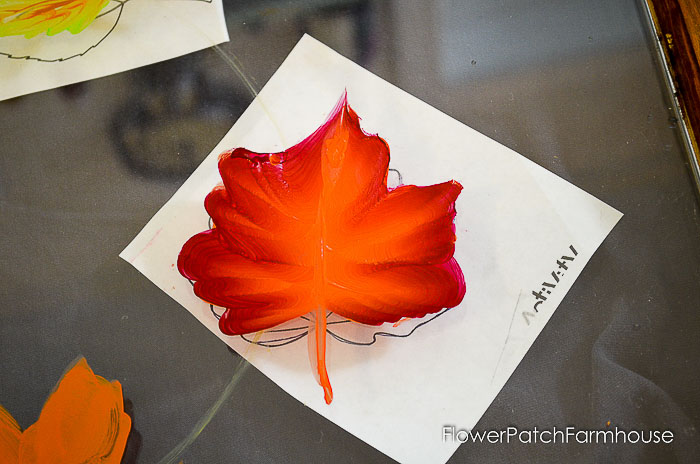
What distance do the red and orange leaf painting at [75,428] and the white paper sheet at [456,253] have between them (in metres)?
0.08

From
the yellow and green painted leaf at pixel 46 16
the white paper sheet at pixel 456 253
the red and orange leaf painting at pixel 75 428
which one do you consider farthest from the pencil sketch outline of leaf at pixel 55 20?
the red and orange leaf painting at pixel 75 428

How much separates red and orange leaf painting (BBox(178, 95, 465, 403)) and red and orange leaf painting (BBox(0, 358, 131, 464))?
9 centimetres

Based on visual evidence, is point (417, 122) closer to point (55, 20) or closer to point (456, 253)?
point (456, 253)

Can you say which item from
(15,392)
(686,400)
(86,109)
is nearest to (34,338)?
(15,392)

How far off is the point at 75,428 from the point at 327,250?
0.21m

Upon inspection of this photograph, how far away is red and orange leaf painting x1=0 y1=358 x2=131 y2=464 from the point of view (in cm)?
39

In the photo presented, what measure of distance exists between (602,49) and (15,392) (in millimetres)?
499

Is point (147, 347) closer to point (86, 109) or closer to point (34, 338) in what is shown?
point (34, 338)

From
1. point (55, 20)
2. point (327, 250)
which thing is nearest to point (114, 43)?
point (55, 20)

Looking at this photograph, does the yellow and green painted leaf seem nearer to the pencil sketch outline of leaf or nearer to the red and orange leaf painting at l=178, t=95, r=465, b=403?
the pencil sketch outline of leaf

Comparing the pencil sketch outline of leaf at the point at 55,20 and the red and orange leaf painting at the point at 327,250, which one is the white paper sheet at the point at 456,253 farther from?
the pencil sketch outline of leaf at the point at 55,20

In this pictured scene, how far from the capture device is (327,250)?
398 millimetres

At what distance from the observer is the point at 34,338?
1.36 ft

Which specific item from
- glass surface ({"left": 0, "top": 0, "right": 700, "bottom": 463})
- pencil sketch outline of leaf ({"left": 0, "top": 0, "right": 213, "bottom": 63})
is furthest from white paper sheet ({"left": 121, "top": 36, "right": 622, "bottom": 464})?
pencil sketch outline of leaf ({"left": 0, "top": 0, "right": 213, "bottom": 63})
